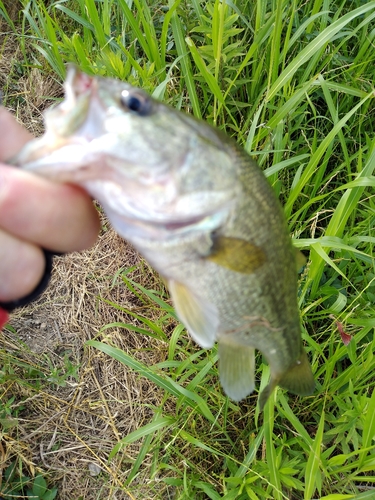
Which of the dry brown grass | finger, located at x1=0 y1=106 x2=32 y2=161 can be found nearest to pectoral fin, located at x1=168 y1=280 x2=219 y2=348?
finger, located at x1=0 y1=106 x2=32 y2=161

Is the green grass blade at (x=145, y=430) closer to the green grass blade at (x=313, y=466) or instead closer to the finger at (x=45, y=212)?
the green grass blade at (x=313, y=466)

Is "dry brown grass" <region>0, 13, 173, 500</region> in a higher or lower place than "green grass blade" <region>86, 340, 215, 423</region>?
lower

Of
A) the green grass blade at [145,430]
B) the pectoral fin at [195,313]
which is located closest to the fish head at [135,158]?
the pectoral fin at [195,313]

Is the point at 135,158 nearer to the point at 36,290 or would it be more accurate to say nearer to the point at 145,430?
the point at 36,290

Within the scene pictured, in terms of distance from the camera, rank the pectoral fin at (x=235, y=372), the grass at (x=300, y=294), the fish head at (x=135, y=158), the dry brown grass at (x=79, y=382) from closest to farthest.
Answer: the fish head at (x=135, y=158) → the pectoral fin at (x=235, y=372) → the grass at (x=300, y=294) → the dry brown grass at (x=79, y=382)

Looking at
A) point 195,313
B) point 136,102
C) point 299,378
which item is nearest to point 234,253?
point 195,313

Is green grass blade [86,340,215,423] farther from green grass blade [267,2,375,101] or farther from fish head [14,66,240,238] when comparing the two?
green grass blade [267,2,375,101]

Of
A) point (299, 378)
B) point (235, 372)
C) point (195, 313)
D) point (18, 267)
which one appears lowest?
point (299, 378)
